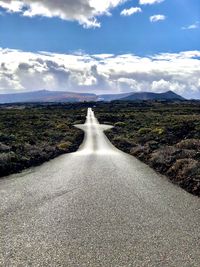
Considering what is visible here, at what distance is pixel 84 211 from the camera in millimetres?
13789

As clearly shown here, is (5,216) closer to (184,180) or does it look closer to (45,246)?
(45,246)

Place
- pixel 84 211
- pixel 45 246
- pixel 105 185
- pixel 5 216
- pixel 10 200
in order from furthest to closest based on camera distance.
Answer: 1. pixel 105 185
2. pixel 10 200
3. pixel 84 211
4. pixel 5 216
5. pixel 45 246

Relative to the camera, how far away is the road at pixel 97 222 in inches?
376

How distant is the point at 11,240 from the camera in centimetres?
1059

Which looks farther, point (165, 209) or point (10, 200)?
point (10, 200)

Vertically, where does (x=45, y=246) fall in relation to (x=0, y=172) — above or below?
above

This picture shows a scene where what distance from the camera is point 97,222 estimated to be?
40.9ft

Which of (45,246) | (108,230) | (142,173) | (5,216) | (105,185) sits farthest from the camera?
(142,173)

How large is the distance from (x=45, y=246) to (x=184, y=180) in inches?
431

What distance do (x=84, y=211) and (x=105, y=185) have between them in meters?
5.11

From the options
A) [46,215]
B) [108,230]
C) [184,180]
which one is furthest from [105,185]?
[108,230]

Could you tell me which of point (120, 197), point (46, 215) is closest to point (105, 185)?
point (120, 197)

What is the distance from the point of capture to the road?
9.55 m

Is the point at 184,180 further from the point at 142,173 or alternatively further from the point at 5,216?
the point at 5,216
